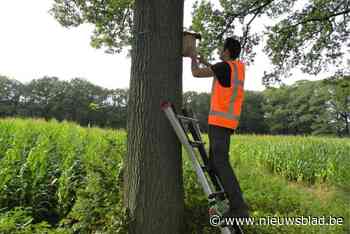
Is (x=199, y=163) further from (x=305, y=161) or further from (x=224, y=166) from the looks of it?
(x=305, y=161)

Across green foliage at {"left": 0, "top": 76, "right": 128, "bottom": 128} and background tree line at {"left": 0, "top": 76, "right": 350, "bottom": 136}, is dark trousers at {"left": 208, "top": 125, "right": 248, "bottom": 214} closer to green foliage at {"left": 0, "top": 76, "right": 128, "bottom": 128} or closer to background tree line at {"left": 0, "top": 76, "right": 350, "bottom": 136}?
green foliage at {"left": 0, "top": 76, "right": 128, "bottom": 128}

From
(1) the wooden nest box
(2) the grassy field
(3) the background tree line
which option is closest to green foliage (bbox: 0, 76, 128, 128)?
(3) the background tree line

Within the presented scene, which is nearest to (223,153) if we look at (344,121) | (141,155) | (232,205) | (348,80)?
(232,205)

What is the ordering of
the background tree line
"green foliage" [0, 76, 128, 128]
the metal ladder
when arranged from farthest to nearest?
the background tree line → "green foliage" [0, 76, 128, 128] → the metal ladder

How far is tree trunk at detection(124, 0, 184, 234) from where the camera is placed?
11.1ft

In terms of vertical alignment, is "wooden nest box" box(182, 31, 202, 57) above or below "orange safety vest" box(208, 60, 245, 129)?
above

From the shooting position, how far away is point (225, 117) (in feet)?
11.3

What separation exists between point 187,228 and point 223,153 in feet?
3.43

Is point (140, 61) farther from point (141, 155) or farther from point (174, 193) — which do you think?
point (174, 193)

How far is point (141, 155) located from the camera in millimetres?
3447

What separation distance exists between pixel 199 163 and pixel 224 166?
1.11ft

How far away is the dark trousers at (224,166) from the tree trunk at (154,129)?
411 mm

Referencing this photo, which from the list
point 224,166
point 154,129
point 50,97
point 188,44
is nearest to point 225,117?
point 224,166

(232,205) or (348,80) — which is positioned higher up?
(348,80)
